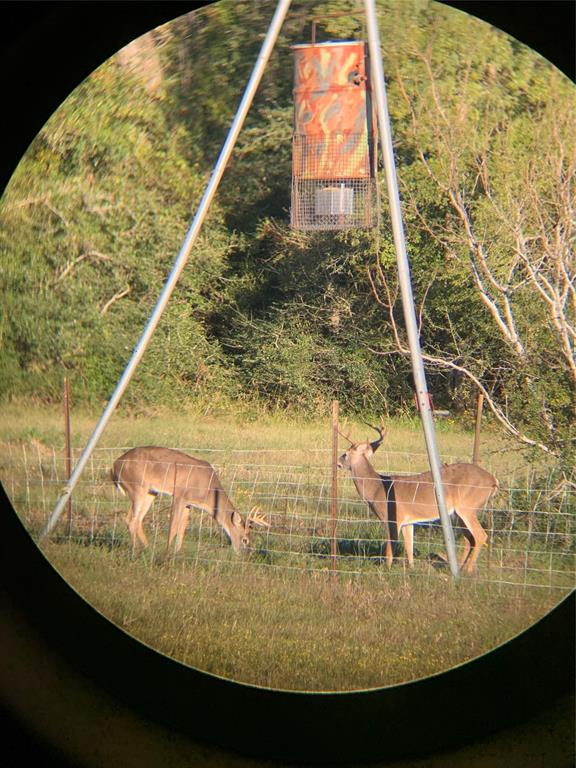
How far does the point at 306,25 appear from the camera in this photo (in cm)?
743

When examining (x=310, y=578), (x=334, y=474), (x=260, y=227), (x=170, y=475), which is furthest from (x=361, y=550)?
(x=260, y=227)

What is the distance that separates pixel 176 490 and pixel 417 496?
1.12m

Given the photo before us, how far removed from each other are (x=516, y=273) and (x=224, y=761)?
4.27 metres

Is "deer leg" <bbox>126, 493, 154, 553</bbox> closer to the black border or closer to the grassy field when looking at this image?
the grassy field

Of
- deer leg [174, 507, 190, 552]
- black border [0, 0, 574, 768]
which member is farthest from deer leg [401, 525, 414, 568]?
black border [0, 0, 574, 768]

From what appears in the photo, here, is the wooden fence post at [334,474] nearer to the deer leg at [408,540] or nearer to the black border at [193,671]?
the deer leg at [408,540]

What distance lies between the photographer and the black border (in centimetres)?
218

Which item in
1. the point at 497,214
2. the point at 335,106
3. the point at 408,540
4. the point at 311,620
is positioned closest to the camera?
the point at 311,620

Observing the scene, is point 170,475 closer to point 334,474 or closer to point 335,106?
point 334,474

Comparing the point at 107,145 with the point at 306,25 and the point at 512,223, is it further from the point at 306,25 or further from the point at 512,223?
the point at 512,223

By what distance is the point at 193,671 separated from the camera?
2482 mm

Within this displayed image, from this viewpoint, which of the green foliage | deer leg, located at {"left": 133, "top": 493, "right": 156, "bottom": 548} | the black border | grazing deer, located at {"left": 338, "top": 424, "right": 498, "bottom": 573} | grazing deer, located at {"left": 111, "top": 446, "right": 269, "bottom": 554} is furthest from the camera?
the green foliage

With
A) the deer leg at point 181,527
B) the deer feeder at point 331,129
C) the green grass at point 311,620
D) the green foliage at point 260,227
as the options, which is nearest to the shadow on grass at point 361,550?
the green grass at point 311,620

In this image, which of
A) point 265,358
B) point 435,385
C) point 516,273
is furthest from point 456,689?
point 265,358
